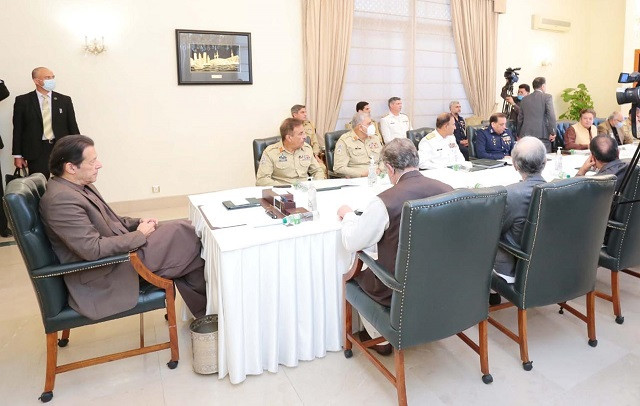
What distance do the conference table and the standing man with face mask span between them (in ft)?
9.91

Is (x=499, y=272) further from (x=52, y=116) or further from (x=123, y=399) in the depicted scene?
(x=52, y=116)

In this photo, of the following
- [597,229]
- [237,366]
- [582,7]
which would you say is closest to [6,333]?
[237,366]

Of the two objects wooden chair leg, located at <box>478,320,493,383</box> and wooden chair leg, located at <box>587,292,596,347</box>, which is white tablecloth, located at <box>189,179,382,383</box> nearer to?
wooden chair leg, located at <box>478,320,493,383</box>

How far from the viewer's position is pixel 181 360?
2.38m

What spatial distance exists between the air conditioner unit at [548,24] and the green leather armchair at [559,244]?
7210 mm

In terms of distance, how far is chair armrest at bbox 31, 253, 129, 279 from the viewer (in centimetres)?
198

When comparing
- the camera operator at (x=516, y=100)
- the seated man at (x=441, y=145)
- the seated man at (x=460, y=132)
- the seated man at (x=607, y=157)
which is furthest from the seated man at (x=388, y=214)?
the camera operator at (x=516, y=100)

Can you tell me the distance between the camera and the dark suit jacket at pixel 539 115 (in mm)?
6062

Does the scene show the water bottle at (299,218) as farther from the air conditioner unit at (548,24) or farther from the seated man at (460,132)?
A: the air conditioner unit at (548,24)

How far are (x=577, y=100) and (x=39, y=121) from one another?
877cm

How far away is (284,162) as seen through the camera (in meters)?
3.80

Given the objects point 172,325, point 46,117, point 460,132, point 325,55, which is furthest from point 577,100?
point 172,325

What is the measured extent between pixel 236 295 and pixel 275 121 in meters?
4.25

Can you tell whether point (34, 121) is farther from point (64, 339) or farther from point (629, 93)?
point (629, 93)
